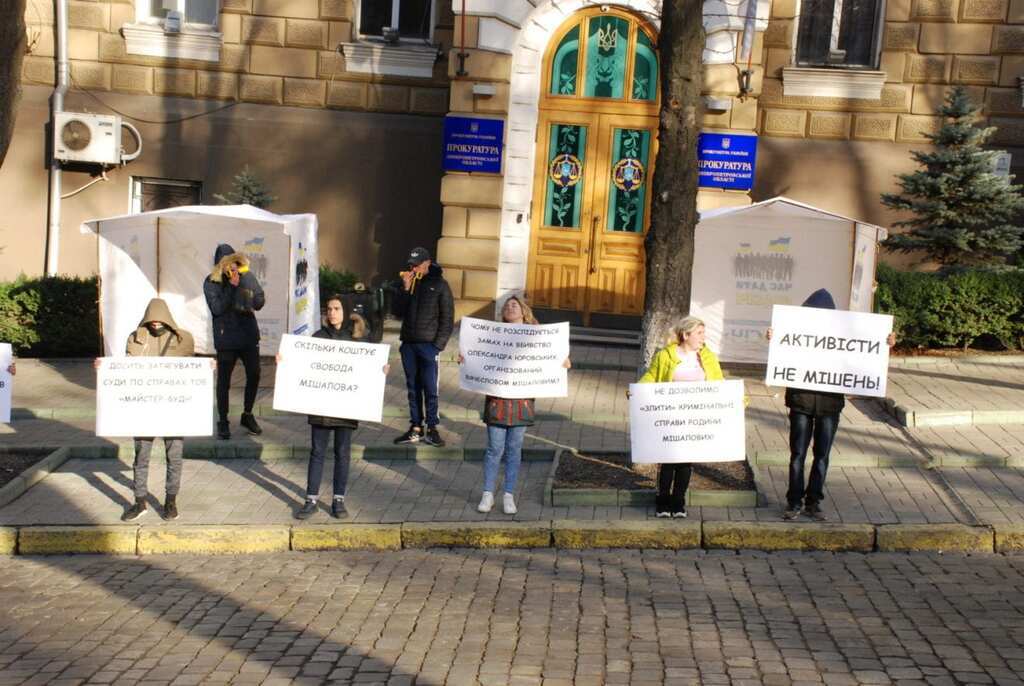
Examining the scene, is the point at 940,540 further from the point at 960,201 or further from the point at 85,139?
the point at 85,139

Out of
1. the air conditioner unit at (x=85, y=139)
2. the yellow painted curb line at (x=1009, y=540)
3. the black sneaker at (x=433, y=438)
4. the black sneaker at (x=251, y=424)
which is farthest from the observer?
the air conditioner unit at (x=85, y=139)

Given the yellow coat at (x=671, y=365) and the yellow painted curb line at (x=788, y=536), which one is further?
the yellow coat at (x=671, y=365)

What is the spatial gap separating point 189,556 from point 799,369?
4.72 meters

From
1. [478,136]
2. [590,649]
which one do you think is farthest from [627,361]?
[590,649]

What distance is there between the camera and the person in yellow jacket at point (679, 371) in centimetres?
936

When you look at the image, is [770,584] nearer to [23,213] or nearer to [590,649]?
[590,649]

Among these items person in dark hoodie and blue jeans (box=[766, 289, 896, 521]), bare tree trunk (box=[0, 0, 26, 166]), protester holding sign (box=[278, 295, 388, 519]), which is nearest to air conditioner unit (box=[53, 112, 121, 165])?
bare tree trunk (box=[0, 0, 26, 166])

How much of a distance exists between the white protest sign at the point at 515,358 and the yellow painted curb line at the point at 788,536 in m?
1.69

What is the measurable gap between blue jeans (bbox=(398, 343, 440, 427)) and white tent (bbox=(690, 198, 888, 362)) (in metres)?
4.16

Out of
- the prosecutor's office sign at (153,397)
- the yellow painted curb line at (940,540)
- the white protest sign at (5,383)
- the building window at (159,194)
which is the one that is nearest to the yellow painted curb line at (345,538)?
the prosecutor's office sign at (153,397)

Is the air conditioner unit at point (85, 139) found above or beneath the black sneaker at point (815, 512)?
above

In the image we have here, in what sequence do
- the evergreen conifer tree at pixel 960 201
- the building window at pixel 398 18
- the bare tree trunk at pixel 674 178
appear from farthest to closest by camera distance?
1. the building window at pixel 398 18
2. the evergreen conifer tree at pixel 960 201
3. the bare tree trunk at pixel 674 178

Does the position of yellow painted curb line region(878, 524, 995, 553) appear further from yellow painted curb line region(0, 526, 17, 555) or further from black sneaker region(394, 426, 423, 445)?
yellow painted curb line region(0, 526, 17, 555)

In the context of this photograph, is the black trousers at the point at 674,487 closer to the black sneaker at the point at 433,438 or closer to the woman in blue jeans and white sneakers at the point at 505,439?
the woman in blue jeans and white sneakers at the point at 505,439
